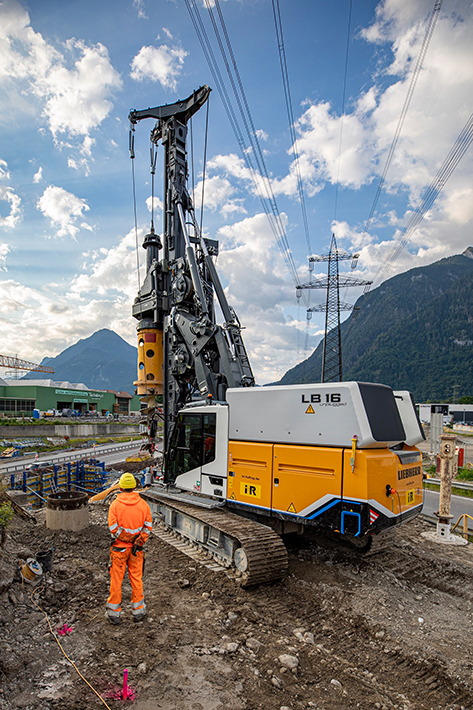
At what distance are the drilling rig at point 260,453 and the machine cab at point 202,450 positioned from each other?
0.07 ft

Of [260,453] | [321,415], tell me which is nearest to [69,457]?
[260,453]

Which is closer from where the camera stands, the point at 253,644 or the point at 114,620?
the point at 253,644

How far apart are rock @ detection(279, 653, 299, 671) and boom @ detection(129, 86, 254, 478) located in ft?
18.8

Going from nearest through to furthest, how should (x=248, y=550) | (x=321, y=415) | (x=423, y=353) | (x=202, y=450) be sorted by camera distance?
(x=248, y=550)
(x=321, y=415)
(x=202, y=450)
(x=423, y=353)

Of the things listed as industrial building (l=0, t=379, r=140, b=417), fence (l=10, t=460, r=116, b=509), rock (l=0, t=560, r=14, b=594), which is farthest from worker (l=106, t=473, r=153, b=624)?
industrial building (l=0, t=379, r=140, b=417)

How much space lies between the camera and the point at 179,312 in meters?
10.8

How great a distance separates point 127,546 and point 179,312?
6791 mm

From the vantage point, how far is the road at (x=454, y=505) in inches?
439

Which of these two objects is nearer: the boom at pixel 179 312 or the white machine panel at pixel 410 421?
the white machine panel at pixel 410 421

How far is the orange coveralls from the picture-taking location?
492cm

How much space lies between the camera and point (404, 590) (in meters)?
6.20

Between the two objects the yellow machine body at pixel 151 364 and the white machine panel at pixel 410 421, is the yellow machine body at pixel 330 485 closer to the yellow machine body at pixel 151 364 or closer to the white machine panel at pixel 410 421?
the white machine panel at pixel 410 421

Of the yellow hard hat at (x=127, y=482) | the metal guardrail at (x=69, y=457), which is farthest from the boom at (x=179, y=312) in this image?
the metal guardrail at (x=69, y=457)

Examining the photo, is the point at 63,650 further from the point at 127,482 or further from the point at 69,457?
the point at 69,457
